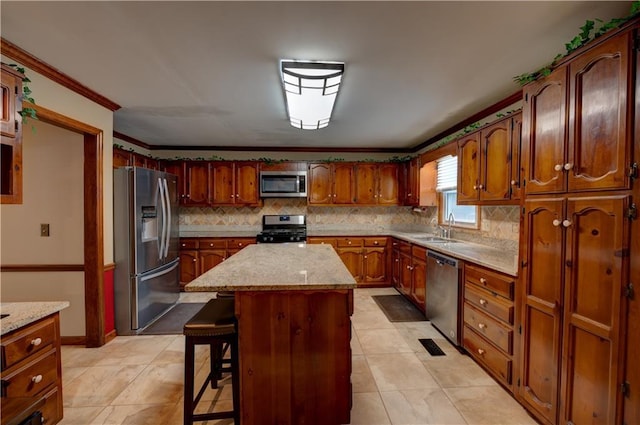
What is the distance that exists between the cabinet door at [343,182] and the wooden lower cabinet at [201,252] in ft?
5.82

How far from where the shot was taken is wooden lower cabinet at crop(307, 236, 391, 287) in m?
4.55

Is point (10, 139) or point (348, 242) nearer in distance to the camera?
point (10, 139)

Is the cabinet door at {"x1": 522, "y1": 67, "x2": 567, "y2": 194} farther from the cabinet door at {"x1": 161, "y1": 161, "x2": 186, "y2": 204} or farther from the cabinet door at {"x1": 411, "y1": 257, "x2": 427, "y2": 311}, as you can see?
the cabinet door at {"x1": 161, "y1": 161, "x2": 186, "y2": 204}

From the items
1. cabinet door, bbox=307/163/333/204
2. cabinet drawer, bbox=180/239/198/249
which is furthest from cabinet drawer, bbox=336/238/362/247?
cabinet drawer, bbox=180/239/198/249

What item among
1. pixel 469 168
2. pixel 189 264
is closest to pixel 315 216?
pixel 189 264

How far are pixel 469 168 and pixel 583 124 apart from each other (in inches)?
57.7

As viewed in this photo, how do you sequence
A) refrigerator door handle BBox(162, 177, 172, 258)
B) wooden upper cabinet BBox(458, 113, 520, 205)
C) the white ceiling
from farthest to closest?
refrigerator door handle BBox(162, 177, 172, 258) → wooden upper cabinet BBox(458, 113, 520, 205) → the white ceiling

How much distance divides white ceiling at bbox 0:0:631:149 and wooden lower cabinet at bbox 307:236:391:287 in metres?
2.18

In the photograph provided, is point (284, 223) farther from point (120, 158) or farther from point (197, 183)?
point (120, 158)

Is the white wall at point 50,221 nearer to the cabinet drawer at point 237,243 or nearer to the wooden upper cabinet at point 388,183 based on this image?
the cabinet drawer at point 237,243

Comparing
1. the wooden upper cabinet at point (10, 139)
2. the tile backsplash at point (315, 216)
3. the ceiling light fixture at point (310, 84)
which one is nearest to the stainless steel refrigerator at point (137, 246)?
Result: the wooden upper cabinet at point (10, 139)

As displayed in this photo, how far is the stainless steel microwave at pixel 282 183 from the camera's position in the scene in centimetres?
467

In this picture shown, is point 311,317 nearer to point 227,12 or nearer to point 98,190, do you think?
point 227,12

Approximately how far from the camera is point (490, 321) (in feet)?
7.27
